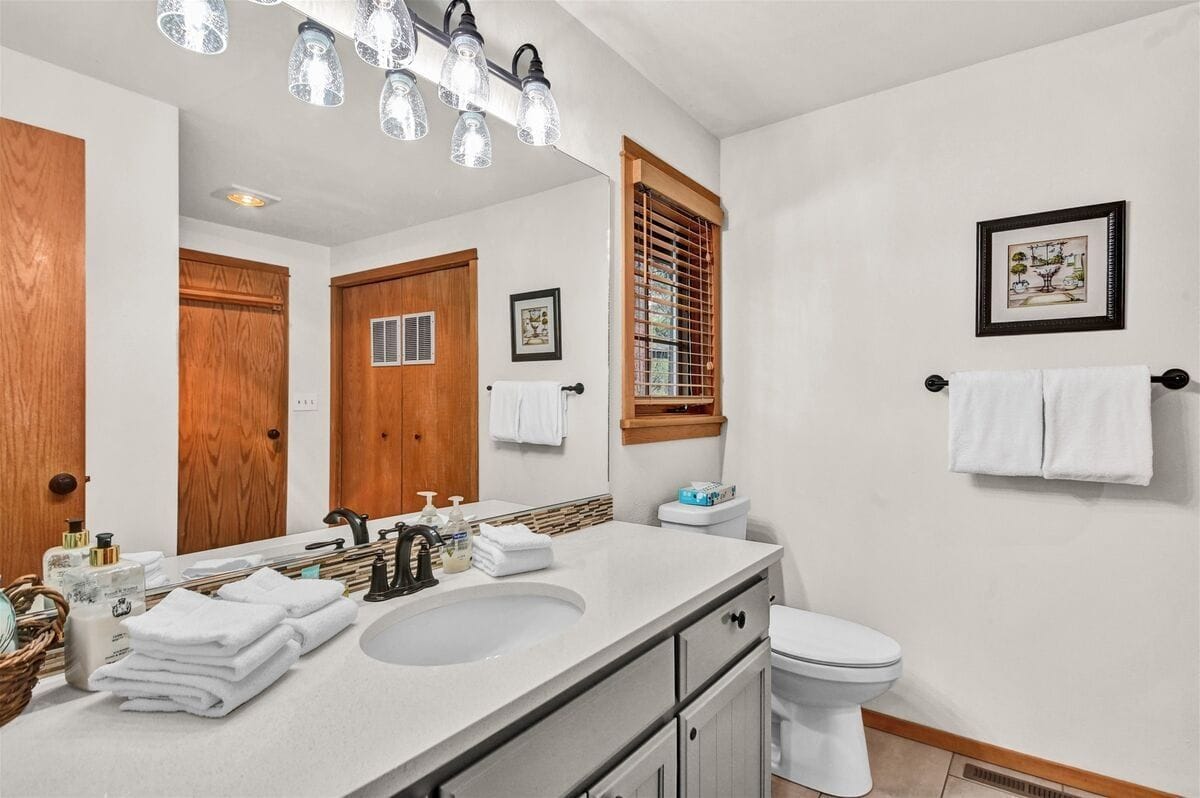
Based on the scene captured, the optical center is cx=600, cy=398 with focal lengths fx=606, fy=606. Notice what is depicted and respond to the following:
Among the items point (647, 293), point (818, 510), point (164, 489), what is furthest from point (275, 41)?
point (818, 510)

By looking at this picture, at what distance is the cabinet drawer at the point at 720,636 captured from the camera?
1215 mm

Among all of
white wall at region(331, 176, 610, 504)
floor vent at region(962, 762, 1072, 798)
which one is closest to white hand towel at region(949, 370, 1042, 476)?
floor vent at region(962, 762, 1072, 798)

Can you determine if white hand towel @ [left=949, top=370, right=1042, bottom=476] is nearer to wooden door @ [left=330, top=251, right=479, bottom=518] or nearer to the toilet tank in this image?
the toilet tank

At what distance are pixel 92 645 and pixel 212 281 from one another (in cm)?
59

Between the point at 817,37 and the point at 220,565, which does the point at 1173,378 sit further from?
the point at 220,565

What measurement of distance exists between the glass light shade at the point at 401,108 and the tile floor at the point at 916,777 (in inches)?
84.9

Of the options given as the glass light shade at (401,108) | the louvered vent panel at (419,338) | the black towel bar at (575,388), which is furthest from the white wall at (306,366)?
the black towel bar at (575,388)

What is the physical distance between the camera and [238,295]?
1.11m

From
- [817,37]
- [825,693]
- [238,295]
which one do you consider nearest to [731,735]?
[825,693]

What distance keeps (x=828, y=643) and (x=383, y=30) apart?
6.61ft

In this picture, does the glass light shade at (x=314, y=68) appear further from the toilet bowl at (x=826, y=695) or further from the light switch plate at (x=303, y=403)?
the toilet bowl at (x=826, y=695)

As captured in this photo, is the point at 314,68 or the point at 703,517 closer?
the point at 314,68

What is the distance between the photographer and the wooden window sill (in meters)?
2.07

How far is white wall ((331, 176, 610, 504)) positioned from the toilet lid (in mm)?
770
